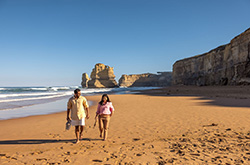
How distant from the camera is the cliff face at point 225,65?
28.1 metres

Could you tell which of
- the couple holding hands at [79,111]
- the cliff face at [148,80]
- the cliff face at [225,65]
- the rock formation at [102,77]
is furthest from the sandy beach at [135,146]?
the cliff face at [148,80]

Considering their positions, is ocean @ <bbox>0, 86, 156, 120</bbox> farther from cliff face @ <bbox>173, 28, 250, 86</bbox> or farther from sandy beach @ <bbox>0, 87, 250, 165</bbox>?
cliff face @ <bbox>173, 28, 250, 86</bbox>

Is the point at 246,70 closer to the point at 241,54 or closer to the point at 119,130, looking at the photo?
the point at 241,54

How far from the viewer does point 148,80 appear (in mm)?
138875

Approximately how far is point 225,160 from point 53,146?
4.29 meters

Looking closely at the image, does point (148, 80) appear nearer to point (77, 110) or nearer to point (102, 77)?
point (102, 77)

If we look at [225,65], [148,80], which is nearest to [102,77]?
[148,80]

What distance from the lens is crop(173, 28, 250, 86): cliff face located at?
92.1ft

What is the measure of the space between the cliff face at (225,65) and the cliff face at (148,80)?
7434cm

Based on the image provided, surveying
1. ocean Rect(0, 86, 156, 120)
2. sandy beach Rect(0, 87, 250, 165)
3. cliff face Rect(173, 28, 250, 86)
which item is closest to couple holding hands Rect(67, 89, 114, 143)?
sandy beach Rect(0, 87, 250, 165)

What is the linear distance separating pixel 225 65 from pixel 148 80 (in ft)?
339

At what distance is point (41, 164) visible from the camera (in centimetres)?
325

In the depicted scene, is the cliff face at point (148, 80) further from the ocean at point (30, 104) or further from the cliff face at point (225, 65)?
the ocean at point (30, 104)

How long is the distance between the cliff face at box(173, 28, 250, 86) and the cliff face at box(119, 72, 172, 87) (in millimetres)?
74336
